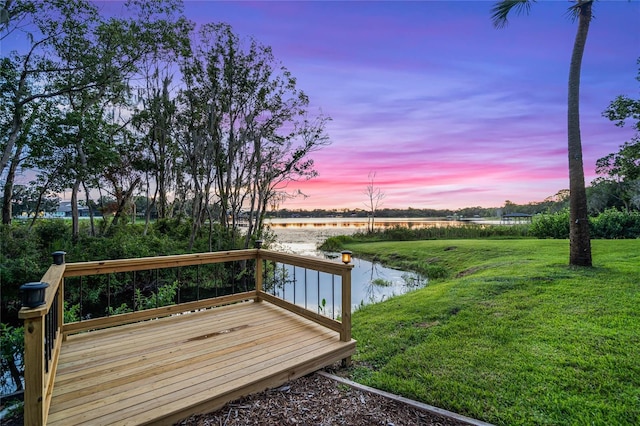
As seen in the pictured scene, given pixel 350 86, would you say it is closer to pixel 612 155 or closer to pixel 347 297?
pixel 347 297

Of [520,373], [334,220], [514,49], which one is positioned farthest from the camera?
[334,220]

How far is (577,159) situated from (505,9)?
12.2 ft

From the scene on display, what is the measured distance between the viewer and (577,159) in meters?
6.12

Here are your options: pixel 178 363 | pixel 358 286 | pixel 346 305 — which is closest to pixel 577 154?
pixel 358 286

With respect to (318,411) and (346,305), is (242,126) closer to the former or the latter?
(346,305)

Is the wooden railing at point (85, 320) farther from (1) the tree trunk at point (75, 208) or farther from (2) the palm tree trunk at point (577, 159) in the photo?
(1) the tree trunk at point (75, 208)

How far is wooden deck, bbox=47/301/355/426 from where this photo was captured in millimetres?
1938

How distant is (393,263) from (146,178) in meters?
9.84

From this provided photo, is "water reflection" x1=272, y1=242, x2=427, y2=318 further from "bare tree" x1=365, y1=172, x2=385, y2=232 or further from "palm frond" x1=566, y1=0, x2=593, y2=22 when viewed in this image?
"bare tree" x1=365, y1=172, x2=385, y2=232

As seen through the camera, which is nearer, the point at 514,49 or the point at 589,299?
the point at 589,299

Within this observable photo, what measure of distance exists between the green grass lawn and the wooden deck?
662mm

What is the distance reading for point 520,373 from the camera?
2543 millimetres

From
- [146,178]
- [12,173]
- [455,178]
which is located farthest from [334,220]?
[12,173]

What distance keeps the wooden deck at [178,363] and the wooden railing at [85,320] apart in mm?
103
